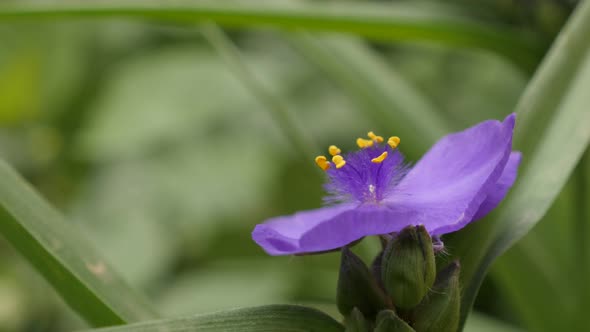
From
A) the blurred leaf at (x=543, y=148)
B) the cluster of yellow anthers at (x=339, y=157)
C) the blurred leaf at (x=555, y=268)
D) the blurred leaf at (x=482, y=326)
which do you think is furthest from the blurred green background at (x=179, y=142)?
the cluster of yellow anthers at (x=339, y=157)

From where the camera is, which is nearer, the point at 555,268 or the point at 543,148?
the point at 543,148

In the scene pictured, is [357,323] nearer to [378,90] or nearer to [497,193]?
[497,193]

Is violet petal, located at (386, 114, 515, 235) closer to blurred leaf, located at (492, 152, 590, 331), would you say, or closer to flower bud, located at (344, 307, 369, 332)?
flower bud, located at (344, 307, 369, 332)

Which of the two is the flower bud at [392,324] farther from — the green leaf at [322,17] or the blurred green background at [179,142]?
the blurred green background at [179,142]

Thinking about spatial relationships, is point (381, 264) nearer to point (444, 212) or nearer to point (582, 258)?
point (444, 212)

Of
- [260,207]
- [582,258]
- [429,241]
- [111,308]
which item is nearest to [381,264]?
[429,241]

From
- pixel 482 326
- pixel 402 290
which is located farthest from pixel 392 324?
pixel 482 326

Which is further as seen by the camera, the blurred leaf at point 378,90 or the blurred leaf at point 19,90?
the blurred leaf at point 19,90
